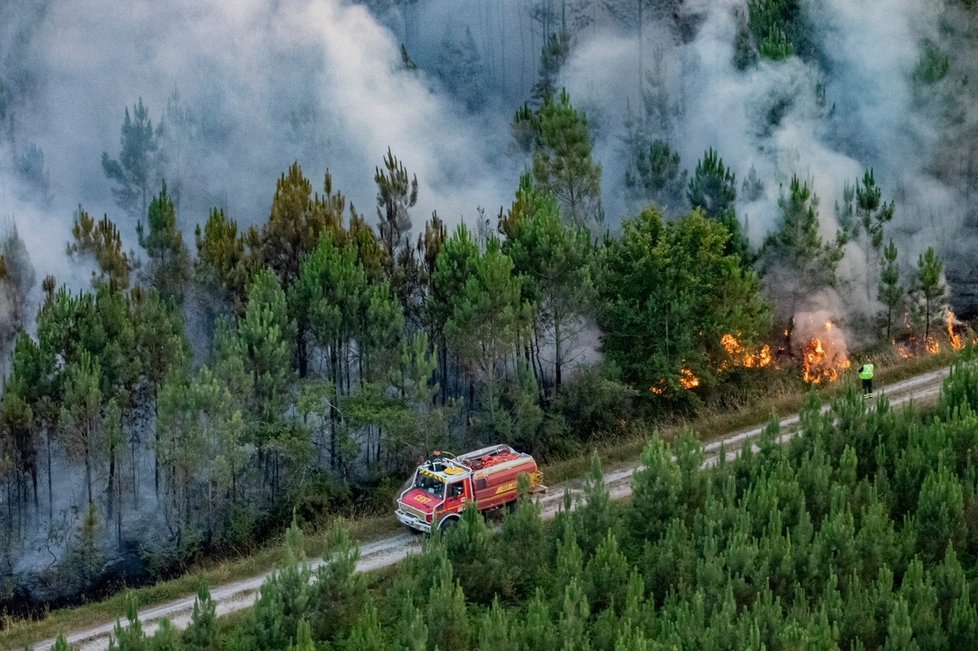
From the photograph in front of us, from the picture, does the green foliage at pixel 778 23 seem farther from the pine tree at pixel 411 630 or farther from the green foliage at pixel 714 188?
the pine tree at pixel 411 630

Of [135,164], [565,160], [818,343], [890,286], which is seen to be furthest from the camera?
[135,164]

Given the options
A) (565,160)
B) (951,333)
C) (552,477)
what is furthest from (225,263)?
(951,333)

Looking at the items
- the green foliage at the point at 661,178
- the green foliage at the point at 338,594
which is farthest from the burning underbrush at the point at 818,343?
the green foliage at the point at 338,594

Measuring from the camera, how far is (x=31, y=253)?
41406 mm

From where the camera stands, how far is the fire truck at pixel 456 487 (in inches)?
1061

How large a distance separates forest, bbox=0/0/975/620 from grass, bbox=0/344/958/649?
100 centimetres

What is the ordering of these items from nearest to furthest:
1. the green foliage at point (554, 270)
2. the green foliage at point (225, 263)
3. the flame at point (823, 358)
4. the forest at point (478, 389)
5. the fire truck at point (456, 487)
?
the forest at point (478, 389), the fire truck at point (456, 487), the green foliage at point (554, 270), the green foliage at point (225, 263), the flame at point (823, 358)

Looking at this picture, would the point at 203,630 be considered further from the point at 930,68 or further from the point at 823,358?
the point at 930,68

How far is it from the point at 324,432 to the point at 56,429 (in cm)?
778

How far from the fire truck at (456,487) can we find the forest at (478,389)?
5.67 ft

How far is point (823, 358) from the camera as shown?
3944cm

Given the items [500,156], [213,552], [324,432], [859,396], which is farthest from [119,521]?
[500,156]

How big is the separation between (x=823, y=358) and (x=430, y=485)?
59.1 ft

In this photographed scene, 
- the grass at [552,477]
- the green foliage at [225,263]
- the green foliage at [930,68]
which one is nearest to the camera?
the grass at [552,477]
